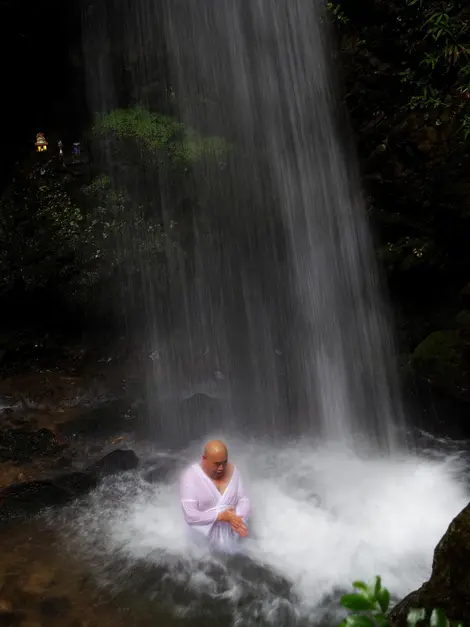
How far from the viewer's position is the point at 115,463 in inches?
275

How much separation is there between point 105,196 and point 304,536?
8.90 metres

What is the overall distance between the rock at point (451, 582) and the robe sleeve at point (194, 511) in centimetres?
229

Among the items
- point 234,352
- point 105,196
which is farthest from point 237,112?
point 234,352

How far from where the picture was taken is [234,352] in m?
10.8

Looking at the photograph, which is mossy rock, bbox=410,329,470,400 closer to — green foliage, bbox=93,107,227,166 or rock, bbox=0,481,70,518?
rock, bbox=0,481,70,518

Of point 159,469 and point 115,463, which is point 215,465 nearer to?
point 159,469

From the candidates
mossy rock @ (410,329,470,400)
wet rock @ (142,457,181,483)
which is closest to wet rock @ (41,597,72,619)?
wet rock @ (142,457,181,483)

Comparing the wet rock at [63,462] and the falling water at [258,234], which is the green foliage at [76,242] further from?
the wet rock at [63,462]

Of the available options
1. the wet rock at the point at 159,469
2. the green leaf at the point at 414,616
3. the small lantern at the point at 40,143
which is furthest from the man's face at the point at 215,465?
the small lantern at the point at 40,143

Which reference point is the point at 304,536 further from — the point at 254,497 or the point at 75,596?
the point at 75,596

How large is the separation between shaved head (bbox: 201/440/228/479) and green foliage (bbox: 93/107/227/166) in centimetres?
804

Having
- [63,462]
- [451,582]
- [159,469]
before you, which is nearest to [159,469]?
[159,469]

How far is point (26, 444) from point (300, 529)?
4.69 metres

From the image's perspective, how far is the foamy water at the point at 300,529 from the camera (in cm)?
463
